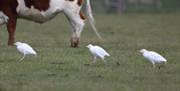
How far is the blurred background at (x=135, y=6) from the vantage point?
48.8 meters

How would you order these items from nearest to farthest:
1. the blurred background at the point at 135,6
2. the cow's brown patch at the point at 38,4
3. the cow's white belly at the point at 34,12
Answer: the cow's brown patch at the point at 38,4
the cow's white belly at the point at 34,12
the blurred background at the point at 135,6

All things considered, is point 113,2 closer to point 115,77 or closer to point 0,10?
point 0,10

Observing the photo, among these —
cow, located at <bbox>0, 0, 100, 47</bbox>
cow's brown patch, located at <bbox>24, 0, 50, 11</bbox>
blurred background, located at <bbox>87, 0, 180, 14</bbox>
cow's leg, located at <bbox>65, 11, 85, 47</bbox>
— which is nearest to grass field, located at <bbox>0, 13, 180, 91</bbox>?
cow's leg, located at <bbox>65, 11, 85, 47</bbox>

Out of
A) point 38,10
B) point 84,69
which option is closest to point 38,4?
point 38,10

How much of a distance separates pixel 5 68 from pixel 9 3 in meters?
5.56

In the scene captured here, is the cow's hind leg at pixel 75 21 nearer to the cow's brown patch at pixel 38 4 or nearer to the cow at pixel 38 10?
the cow at pixel 38 10

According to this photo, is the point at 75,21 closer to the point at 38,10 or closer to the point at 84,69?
the point at 38,10

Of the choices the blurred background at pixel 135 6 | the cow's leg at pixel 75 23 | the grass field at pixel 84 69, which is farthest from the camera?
the blurred background at pixel 135 6

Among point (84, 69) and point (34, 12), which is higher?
point (34, 12)

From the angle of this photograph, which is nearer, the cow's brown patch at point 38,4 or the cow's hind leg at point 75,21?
the cow's brown patch at point 38,4

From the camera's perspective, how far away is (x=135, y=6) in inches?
2000

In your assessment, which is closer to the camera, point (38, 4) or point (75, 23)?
point (38, 4)

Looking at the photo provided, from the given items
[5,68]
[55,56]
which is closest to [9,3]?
[55,56]

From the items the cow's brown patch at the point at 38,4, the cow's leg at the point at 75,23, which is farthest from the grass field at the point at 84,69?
the cow's brown patch at the point at 38,4
